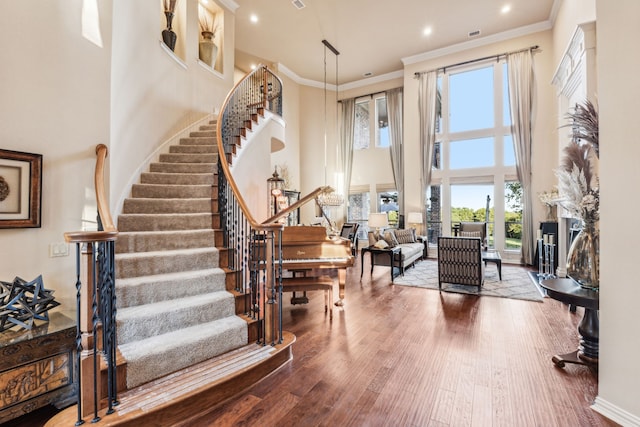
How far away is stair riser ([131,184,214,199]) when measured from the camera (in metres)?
4.12

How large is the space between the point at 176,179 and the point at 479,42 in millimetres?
8637

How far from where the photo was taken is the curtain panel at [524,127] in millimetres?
7406

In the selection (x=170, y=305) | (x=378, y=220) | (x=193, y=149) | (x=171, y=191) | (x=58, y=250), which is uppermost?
(x=193, y=149)

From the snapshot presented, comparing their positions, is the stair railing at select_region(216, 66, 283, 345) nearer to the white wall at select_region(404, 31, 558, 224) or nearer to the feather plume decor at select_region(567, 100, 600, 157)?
the feather plume decor at select_region(567, 100, 600, 157)

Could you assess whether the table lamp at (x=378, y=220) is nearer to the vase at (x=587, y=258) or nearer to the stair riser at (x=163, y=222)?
the stair riser at (x=163, y=222)

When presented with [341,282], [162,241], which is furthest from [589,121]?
[162,241]

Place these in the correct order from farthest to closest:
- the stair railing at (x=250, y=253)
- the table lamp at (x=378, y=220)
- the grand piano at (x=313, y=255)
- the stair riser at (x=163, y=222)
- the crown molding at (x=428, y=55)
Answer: the crown molding at (x=428, y=55) → the table lamp at (x=378, y=220) → the grand piano at (x=313, y=255) → the stair riser at (x=163, y=222) → the stair railing at (x=250, y=253)

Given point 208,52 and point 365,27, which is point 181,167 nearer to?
point 208,52

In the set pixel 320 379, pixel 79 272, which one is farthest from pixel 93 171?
pixel 320 379

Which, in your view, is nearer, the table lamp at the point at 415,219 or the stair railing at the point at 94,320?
the stair railing at the point at 94,320

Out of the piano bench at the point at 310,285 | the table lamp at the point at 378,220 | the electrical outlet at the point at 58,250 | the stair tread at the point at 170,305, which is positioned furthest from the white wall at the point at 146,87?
the table lamp at the point at 378,220

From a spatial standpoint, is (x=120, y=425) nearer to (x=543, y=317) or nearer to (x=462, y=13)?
(x=543, y=317)

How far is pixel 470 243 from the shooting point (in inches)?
190

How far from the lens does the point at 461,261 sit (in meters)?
4.93
